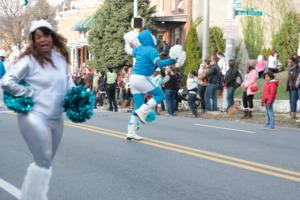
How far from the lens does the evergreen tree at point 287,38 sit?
1117 inches

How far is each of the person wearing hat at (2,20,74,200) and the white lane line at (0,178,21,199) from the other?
1.49 m

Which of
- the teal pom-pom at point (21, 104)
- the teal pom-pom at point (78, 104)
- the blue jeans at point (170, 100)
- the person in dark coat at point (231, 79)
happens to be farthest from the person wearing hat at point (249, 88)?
the teal pom-pom at point (21, 104)

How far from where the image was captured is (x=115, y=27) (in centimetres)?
3369

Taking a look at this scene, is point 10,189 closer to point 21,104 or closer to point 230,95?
point 21,104

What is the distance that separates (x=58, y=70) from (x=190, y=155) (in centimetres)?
465

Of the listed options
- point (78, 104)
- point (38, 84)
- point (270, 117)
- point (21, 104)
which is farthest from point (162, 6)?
point (21, 104)

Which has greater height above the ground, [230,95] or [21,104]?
[21,104]

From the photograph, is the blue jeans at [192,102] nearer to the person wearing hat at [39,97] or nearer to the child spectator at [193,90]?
the child spectator at [193,90]

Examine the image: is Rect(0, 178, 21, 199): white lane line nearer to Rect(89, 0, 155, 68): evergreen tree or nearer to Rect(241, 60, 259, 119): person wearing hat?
Rect(241, 60, 259, 119): person wearing hat

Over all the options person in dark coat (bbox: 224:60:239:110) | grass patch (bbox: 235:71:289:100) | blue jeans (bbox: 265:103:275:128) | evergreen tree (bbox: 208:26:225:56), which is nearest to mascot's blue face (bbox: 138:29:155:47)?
blue jeans (bbox: 265:103:275:128)

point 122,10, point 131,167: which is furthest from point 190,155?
point 122,10

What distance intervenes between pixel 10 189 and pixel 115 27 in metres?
27.1

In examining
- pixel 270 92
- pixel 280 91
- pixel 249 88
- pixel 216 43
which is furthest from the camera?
pixel 216 43

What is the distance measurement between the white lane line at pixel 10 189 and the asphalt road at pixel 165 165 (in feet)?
0.04
